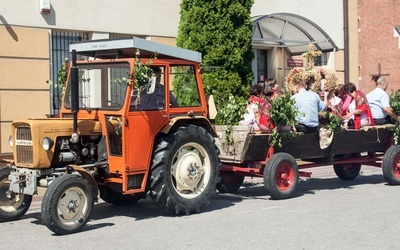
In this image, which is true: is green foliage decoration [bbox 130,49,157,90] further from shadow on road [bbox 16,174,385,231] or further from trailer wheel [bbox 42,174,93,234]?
shadow on road [bbox 16,174,385,231]

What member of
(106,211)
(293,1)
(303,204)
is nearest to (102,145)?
(106,211)

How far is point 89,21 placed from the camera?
45.5 ft

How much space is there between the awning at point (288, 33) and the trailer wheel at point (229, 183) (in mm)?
5375

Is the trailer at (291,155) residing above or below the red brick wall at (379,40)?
→ below

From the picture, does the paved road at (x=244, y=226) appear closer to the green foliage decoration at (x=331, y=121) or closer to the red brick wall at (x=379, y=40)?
the green foliage decoration at (x=331, y=121)

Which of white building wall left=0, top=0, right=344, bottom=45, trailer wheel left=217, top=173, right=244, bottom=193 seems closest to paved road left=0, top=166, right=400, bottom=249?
trailer wheel left=217, top=173, right=244, bottom=193

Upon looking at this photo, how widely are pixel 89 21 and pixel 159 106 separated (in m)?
5.36

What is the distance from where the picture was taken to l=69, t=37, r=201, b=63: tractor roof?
8875mm

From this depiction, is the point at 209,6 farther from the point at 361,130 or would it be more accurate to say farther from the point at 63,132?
the point at 63,132

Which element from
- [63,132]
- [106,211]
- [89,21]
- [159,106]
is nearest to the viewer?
[63,132]

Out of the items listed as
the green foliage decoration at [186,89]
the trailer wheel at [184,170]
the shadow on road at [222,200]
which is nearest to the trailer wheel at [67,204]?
the shadow on road at [222,200]

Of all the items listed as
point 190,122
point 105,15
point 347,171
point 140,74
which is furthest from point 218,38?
point 140,74

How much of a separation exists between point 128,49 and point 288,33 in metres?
8.72

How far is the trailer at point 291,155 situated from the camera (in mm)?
10367
